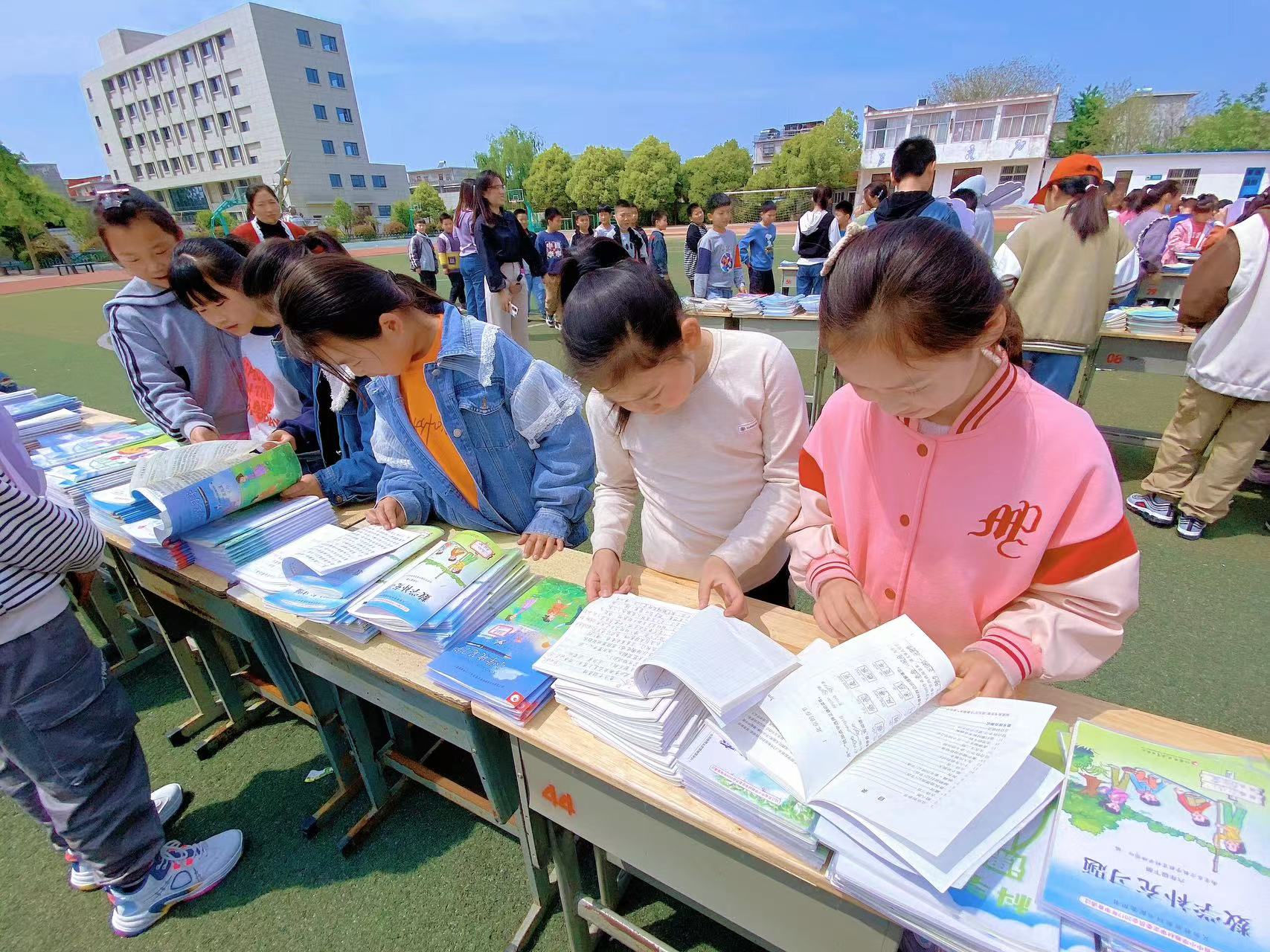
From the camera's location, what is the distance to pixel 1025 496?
35.9 inches

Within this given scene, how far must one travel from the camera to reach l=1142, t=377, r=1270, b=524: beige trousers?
2.84 metres

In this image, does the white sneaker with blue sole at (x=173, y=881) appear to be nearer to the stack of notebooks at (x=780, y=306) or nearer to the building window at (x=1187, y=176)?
the stack of notebooks at (x=780, y=306)

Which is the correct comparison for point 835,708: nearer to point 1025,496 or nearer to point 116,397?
point 1025,496

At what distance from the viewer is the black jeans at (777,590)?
172 centimetres

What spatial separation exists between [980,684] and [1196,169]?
115 feet

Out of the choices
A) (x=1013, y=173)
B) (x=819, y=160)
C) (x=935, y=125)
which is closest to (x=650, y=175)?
(x=819, y=160)

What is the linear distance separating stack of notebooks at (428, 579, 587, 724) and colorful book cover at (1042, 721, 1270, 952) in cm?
77

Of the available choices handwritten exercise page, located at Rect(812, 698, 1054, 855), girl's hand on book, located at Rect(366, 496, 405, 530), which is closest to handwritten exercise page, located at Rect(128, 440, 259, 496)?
girl's hand on book, located at Rect(366, 496, 405, 530)

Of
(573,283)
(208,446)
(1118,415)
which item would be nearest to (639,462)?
(573,283)

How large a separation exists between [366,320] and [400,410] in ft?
0.99

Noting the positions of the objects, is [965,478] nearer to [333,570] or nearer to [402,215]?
[333,570]

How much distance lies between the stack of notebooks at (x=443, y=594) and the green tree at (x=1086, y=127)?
157 feet

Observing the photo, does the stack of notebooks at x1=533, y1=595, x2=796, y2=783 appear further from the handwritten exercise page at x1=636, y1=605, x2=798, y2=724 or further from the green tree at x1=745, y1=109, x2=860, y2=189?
the green tree at x1=745, y1=109, x2=860, y2=189

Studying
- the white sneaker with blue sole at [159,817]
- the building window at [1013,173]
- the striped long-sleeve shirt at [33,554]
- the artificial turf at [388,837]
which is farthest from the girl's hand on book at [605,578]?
the building window at [1013,173]
